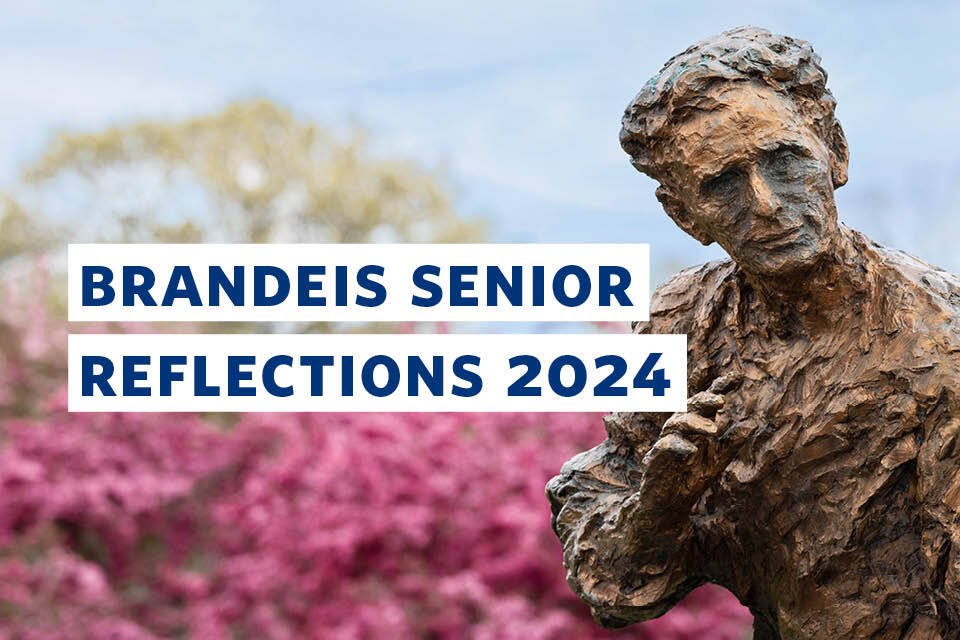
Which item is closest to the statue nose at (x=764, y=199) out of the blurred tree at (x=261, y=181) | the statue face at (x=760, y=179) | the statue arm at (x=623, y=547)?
the statue face at (x=760, y=179)

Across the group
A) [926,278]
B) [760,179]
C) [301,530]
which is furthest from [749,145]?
[301,530]

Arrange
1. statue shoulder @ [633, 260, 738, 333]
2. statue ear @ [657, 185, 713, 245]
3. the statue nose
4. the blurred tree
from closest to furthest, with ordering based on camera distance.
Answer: the statue nose, statue ear @ [657, 185, 713, 245], statue shoulder @ [633, 260, 738, 333], the blurred tree

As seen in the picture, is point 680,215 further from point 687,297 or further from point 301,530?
point 301,530

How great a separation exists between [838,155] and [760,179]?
0.21 m

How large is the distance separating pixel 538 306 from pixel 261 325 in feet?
27.9

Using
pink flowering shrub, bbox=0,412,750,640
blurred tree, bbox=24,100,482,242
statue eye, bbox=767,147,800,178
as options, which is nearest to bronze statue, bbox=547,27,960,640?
statue eye, bbox=767,147,800,178

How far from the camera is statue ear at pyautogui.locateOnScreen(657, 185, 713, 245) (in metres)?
1.44

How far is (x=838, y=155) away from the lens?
1480 mm

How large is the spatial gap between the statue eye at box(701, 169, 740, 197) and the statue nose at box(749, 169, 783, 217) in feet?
0.09

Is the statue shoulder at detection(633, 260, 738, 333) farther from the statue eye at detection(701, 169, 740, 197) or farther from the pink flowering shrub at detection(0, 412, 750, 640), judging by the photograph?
the pink flowering shrub at detection(0, 412, 750, 640)

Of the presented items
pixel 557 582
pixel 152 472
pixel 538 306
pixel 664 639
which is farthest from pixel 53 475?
pixel 538 306

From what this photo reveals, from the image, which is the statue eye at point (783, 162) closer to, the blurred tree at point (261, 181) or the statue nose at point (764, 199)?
the statue nose at point (764, 199)

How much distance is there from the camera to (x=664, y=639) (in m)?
4.71

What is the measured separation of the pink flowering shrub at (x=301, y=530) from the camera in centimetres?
464
